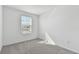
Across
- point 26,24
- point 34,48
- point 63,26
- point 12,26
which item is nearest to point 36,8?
point 26,24

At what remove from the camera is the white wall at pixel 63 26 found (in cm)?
191

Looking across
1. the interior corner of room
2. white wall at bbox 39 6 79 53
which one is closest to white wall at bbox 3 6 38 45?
the interior corner of room

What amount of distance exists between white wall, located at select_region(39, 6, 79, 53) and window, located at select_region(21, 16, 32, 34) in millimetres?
289

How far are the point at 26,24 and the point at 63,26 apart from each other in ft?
3.19

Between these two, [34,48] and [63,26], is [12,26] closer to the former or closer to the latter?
[34,48]

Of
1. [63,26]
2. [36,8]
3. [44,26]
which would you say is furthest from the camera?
[63,26]

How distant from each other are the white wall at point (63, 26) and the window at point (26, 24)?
0.29 m

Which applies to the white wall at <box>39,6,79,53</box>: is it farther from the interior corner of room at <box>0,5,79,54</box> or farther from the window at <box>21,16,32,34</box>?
the window at <box>21,16,32,34</box>

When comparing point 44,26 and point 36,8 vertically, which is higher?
point 36,8

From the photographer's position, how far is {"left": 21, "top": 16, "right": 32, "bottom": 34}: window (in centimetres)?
184

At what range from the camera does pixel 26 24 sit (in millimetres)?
1870

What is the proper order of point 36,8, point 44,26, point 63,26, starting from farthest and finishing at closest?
point 63,26
point 44,26
point 36,8
